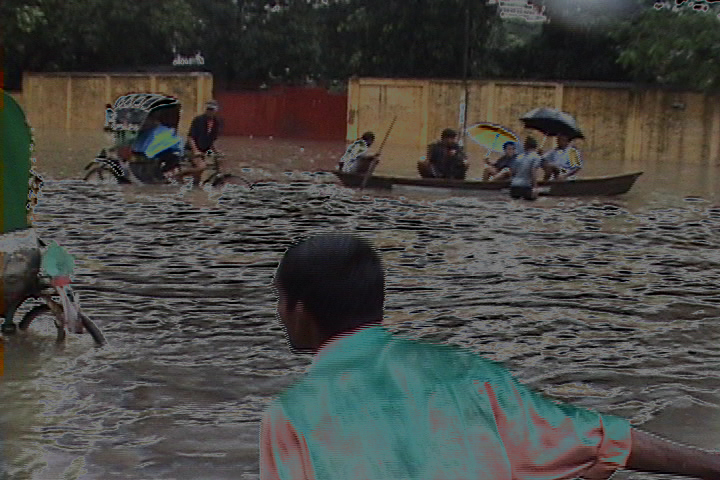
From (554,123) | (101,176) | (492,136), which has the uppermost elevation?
(554,123)

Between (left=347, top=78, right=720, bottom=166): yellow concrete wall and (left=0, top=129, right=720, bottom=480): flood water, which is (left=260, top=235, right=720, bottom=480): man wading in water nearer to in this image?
(left=0, top=129, right=720, bottom=480): flood water

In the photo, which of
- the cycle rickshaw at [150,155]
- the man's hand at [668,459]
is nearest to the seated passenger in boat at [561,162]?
the cycle rickshaw at [150,155]

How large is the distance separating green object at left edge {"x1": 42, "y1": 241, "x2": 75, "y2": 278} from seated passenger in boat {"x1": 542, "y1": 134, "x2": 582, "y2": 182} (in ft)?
44.5

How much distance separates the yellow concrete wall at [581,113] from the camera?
3081 cm

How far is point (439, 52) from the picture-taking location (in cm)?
3597

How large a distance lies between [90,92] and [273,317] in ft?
112

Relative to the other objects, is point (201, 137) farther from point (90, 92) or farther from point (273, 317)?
point (90, 92)

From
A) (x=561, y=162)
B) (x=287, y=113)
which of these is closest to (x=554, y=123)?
(x=561, y=162)

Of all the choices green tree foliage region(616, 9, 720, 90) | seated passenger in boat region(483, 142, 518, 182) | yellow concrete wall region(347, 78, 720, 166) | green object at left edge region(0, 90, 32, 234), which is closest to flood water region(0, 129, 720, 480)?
green object at left edge region(0, 90, 32, 234)

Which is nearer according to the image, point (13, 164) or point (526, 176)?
point (13, 164)

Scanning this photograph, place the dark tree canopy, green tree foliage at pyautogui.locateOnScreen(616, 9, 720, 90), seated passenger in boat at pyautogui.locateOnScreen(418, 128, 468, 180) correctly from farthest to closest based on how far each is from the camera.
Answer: the dark tree canopy < green tree foliage at pyautogui.locateOnScreen(616, 9, 720, 90) < seated passenger in boat at pyautogui.locateOnScreen(418, 128, 468, 180)

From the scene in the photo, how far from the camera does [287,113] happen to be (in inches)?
1614

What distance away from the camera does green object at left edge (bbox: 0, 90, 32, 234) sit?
6.66 m

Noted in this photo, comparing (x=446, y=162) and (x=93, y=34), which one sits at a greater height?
(x=93, y=34)
